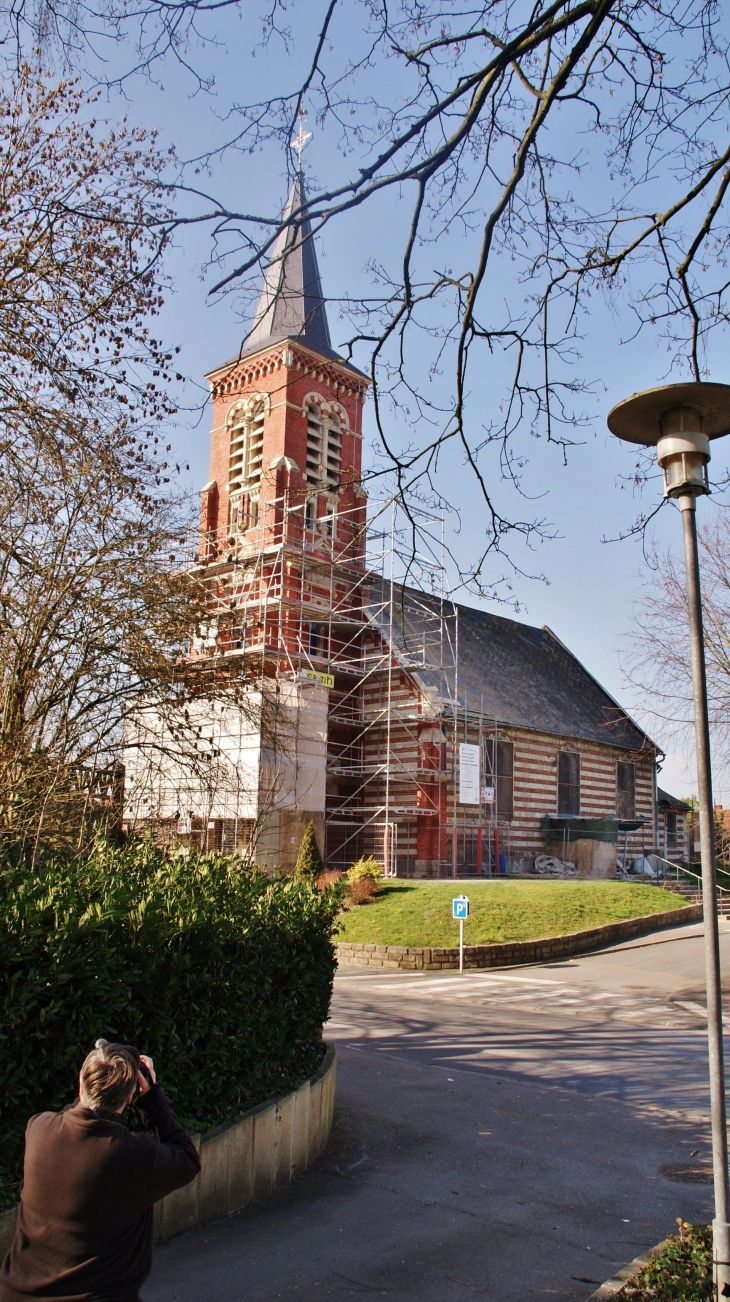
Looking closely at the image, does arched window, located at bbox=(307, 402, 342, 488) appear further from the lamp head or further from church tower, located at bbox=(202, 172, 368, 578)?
the lamp head

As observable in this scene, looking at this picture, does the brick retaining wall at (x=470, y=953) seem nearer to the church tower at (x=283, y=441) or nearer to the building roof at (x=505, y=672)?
the building roof at (x=505, y=672)

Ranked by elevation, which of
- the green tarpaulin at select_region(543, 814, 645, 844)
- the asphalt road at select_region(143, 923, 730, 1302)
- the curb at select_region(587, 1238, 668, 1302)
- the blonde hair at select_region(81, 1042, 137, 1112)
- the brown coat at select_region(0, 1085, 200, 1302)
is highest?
the green tarpaulin at select_region(543, 814, 645, 844)

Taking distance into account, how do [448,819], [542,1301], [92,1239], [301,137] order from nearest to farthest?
[92,1239], [542,1301], [301,137], [448,819]

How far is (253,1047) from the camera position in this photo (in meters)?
6.45

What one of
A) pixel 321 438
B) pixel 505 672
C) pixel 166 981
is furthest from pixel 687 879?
pixel 166 981

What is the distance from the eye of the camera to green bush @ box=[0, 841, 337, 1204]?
15.5 ft

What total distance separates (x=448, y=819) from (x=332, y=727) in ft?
18.7

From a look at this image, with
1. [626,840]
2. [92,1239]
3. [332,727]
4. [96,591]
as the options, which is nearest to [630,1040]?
[96,591]

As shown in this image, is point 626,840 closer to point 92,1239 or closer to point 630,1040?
point 630,1040

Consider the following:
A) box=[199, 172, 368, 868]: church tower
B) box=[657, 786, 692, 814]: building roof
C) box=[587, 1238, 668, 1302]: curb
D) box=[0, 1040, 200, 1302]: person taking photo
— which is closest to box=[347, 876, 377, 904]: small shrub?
box=[199, 172, 368, 868]: church tower

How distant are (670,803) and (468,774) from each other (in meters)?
20.3

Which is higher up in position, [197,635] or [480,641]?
[480,641]

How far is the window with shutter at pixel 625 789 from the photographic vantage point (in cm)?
4512

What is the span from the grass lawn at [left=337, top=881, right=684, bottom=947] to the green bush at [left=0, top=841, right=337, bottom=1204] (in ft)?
48.9
